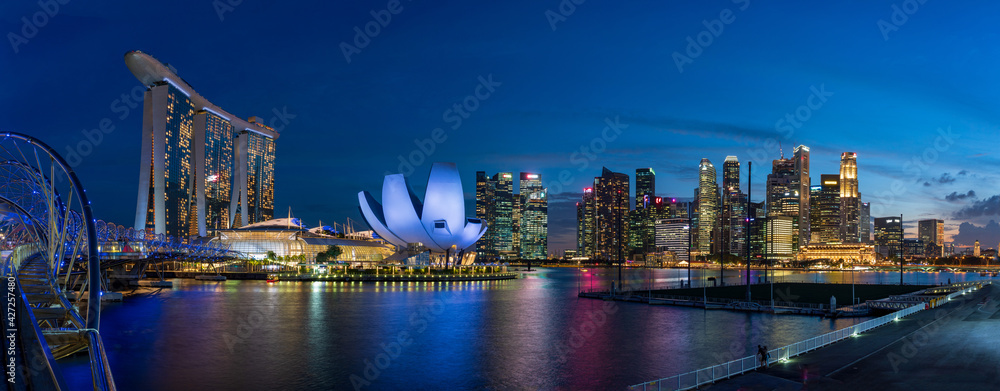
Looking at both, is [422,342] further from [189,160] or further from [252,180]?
[252,180]

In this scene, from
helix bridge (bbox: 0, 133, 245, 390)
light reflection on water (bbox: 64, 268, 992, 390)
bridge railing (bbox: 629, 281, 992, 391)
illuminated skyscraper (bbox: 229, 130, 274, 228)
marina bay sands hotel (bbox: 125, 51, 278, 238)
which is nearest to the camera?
helix bridge (bbox: 0, 133, 245, 390)

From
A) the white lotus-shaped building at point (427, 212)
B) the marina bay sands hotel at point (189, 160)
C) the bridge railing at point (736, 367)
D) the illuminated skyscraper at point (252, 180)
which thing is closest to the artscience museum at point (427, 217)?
the white lotus-shaped building at point (427, 212)

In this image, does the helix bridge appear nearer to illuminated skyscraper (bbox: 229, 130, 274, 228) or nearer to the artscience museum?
the artscience museum

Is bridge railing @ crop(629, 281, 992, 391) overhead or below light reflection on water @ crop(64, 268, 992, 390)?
overhead

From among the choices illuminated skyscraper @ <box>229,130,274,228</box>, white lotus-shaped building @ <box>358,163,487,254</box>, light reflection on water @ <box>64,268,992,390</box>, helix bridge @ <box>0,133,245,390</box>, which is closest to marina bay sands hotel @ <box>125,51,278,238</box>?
illuminated skyscraper @ <box>229,130,274,228</box>

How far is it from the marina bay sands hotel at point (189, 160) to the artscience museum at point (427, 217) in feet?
96.8

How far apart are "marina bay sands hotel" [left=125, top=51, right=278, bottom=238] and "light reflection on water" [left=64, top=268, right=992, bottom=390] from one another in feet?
190

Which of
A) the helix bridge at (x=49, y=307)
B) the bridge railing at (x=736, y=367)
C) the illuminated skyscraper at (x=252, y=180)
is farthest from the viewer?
the illuminated skyscraper at (x=252, y=180)

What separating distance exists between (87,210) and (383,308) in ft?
75.4

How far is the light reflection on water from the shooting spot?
1808 centimetres

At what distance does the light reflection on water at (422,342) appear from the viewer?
1808cm

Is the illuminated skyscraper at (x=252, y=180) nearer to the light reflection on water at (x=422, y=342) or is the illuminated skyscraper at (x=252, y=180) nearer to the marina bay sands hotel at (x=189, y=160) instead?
the marina bay sands hotel at (x=189, y=160)

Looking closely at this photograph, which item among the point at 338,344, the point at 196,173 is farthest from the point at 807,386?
the point at 196,173

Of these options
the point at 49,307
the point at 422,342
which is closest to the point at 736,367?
the point at 422,342
